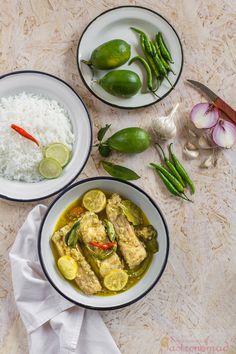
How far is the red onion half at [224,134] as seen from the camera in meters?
2.62

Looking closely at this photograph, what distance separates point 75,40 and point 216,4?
848 mm

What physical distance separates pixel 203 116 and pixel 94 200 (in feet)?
2.51

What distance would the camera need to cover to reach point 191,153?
2643mm

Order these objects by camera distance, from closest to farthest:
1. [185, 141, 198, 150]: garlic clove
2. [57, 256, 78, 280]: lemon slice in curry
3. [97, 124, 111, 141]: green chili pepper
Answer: [57, 256, 78, 280]: lemon slice in curry < [97, 124, 111, 141]: green chili pepper < [185, 141, 198, 150]: garlic clove

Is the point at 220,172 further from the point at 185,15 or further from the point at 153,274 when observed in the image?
the point at 185,15

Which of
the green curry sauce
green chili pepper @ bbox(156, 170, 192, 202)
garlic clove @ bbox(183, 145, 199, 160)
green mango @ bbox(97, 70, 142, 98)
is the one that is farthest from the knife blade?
the green curry sauce

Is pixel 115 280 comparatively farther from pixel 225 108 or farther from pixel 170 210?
pixel 225 108

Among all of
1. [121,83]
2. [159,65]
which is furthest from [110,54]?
[159,65]

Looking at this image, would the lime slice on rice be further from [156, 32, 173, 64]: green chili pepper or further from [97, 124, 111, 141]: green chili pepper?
[156, 32, 173, 64]: green chili pepper

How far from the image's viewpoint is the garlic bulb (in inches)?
101

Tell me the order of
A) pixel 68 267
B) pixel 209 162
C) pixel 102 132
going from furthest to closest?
pixel 209 162
pixel 102 132
pixel 68 267

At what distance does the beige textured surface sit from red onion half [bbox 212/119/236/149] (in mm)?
84

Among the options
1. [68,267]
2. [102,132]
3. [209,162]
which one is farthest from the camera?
[209,162]

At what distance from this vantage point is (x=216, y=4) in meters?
2.73
